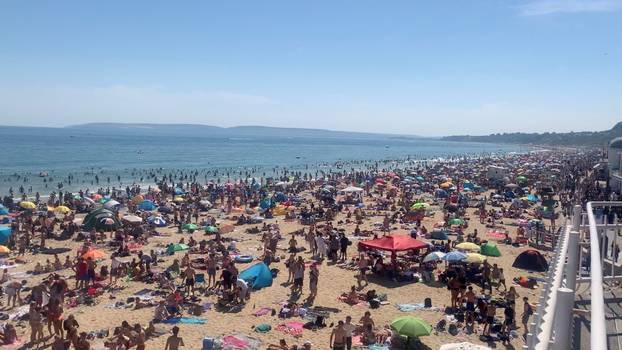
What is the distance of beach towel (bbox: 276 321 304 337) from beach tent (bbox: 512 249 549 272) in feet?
28.7

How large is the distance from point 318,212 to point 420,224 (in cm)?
566

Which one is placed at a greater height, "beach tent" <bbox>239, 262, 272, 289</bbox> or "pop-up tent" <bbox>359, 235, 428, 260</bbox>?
"pop-up tent" <bbox>359, 235, 428, 260</bbox>

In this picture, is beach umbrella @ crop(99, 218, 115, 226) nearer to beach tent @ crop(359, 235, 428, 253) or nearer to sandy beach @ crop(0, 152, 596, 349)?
sandy beach @ crop(0, 152, 596, 349)

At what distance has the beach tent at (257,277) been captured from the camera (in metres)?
14.6

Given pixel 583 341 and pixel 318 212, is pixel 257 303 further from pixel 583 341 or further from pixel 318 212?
pixel 318 212

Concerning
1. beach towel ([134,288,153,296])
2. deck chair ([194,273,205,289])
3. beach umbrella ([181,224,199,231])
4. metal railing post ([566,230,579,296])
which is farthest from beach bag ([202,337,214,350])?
beach umbrella ([181,224,199,231])

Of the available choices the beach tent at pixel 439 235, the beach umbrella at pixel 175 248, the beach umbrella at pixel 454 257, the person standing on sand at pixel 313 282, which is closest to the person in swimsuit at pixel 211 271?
the person standing on sand at pixel 313 282

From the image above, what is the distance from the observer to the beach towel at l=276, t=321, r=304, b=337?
1163 centimetres

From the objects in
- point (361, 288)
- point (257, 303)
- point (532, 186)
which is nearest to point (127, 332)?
point (257, 303)

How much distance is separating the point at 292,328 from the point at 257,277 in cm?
307

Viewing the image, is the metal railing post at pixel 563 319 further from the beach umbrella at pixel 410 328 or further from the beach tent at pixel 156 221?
the beach tent at pixel 156 221

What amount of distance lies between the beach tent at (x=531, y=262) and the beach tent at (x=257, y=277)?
854cm

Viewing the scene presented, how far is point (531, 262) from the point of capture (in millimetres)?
16844

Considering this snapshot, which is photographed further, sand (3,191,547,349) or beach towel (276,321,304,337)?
beach towel (276,321,304,337)
